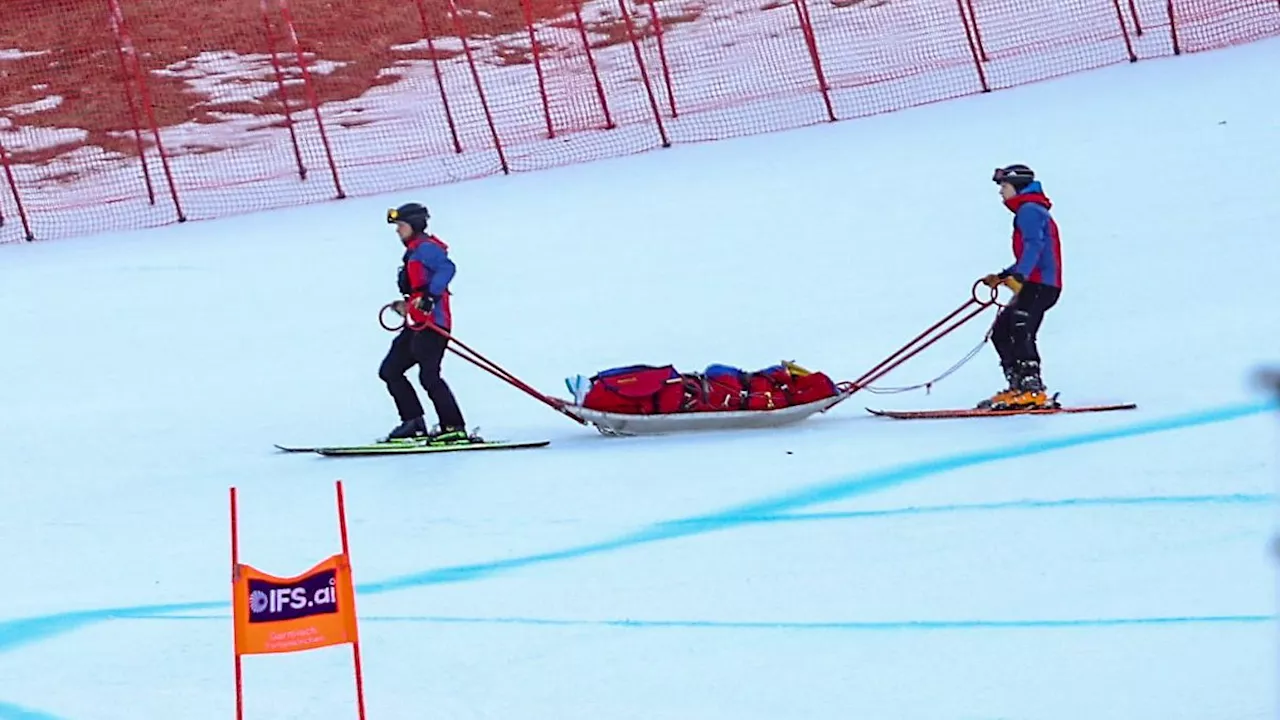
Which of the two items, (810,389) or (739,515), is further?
A: (810,389)

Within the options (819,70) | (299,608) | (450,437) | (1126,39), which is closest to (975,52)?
(1126,39)

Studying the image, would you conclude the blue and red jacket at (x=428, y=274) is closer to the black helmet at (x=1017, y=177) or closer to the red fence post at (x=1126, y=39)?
the black helmet at (x=1017, y=177)

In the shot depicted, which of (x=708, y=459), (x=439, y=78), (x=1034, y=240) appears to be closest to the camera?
(x=708, y=459)

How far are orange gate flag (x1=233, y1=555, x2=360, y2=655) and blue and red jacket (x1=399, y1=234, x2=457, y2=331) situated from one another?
4.84 meters

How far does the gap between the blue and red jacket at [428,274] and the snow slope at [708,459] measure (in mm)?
701

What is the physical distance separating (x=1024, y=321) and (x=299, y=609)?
542 centimetres

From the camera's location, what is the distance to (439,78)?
2139cm

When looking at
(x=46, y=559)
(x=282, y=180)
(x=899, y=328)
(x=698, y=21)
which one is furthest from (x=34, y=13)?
(x=46, y=559)

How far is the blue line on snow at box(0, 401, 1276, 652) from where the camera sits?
807cm

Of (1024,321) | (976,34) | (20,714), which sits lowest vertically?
(20,714)

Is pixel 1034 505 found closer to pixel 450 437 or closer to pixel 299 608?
pixel 450 437

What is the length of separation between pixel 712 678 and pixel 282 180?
572 inches

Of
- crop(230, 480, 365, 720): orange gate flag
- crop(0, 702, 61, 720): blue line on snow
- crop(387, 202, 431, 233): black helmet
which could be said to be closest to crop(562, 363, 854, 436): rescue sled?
crop(387, 202, 431, 233): black helmet

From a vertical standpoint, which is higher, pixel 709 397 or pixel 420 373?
pixel 420 373
